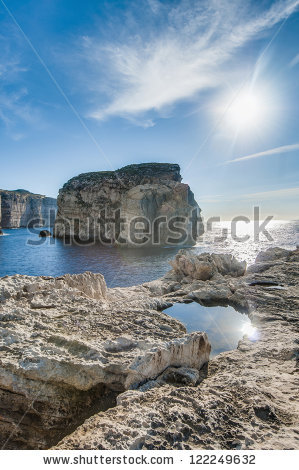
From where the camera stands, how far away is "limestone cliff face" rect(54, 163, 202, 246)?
59031 mm

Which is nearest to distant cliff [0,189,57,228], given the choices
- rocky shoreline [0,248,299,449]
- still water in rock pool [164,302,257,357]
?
still water in rock pool [164,302,257,357]

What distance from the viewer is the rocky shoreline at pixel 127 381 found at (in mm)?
3420

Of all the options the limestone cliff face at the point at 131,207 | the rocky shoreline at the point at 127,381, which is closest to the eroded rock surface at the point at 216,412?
the rocky shoreline at the point at 127,381

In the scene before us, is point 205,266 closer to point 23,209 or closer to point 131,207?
point 131,207

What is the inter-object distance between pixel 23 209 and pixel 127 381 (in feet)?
464

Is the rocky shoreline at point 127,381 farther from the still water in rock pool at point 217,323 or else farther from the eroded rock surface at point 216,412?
the still water in rock pool at point 217,323

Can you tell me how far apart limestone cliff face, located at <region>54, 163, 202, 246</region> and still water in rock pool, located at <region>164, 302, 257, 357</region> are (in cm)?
4497

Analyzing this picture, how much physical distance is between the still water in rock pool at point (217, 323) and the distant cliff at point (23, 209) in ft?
397

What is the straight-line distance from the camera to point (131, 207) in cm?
5888

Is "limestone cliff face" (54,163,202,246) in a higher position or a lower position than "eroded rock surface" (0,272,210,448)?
higher

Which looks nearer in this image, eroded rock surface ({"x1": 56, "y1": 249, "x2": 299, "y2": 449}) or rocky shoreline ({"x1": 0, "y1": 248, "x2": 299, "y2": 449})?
eroded rock surface ({"x1": 56, "y1": 249, "x2": 299, "y2": 449})

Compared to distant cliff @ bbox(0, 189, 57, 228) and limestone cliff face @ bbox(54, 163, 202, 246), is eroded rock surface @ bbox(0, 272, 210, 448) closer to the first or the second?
limestone cliff face @ bbox(54, 163, 202, 246)

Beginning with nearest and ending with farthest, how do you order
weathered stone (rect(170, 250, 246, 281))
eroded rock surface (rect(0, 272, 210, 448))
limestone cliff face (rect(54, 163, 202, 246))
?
eroded rock surface (rect(0, 272, 210, 448))
weathered stone (rect(170, 250, 246, 281))
limestone cliff face (rect(54, 163, 202, 246))

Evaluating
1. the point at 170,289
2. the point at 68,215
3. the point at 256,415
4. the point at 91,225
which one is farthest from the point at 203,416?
the point at 68,215
